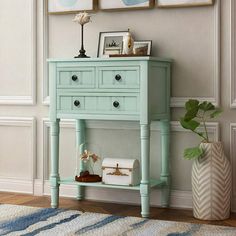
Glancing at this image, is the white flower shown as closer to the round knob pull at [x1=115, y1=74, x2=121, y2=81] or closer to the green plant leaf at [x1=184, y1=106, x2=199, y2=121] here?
the round knob pull at [x1=115, y1=74, x2=121, y2=81]

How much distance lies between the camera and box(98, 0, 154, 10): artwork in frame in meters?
4.33

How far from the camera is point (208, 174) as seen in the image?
3926 mm

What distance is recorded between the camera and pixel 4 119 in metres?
4.90

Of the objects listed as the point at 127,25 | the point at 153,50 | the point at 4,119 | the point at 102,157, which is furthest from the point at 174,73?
the point at 4,119

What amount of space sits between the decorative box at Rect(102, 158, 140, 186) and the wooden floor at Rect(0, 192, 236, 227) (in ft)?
0.71

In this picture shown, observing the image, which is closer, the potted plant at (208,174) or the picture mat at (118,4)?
the potted plant at (208,174)

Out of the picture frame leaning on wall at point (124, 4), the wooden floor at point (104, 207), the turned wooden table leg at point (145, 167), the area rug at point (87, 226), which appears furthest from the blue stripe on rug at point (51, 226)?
the picture frame leaning on wall at point (124, 4)

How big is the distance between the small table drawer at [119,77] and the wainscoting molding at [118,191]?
48 centimetres

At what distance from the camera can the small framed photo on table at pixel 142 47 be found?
424 cm

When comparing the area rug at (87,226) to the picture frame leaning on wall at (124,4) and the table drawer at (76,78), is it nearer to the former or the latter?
the table drawer at (76,78)

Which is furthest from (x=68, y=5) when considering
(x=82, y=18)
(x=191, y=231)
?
(x=191, y=231)

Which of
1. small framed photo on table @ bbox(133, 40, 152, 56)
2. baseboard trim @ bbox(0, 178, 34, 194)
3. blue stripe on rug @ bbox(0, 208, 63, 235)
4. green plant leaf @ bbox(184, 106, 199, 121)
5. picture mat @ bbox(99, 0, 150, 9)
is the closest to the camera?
blue stripe on rug @ bbox(0, 208, 63, 235)

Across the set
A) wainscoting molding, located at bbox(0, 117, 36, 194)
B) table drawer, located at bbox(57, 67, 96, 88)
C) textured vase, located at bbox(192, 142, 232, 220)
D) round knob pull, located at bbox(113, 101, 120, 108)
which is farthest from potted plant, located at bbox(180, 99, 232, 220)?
wainscoting molding, located at bbox(0, 117, 36, 194)

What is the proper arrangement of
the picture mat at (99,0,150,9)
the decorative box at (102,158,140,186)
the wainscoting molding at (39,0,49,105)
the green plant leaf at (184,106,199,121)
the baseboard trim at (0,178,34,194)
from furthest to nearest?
1. the baseboard trim at (0,178,34,194)
2. the wainscoting molding at (39,0,49,105)
3. the picture mat at (99,0,150,9)
4. the decorative box at (102,158,140,186)
5. the green plant leaf at (184,106,199,121)
